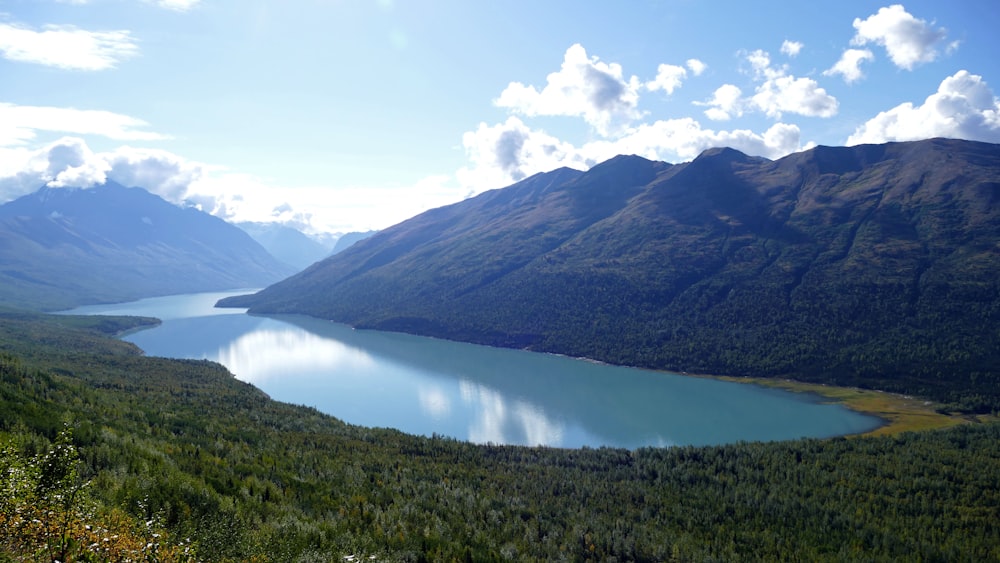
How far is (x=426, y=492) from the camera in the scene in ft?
141

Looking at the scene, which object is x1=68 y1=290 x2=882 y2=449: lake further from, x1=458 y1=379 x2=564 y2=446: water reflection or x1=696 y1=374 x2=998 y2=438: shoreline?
x1=696 y1=374 x2=998 y2=438: shoreline

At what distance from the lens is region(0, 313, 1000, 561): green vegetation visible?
66.2 ft

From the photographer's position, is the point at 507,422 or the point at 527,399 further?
the point at 527,399

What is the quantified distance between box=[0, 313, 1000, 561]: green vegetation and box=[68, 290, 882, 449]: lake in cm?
2187

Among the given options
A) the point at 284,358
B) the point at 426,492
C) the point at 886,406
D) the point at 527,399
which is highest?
the point at 886,406

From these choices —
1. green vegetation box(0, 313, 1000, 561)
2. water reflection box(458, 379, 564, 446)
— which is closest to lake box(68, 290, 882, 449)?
water reflection box(458, 379, 564, 446)

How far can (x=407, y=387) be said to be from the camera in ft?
404

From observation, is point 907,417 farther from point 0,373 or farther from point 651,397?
point 0,373

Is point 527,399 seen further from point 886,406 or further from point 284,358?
point 284,358

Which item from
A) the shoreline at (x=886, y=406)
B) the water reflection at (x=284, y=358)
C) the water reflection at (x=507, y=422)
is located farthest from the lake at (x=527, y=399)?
the shoreline at (x=886, y=406)

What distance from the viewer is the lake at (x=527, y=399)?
89.6 m

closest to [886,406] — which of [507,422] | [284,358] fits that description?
[507,422]

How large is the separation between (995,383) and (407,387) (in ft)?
377

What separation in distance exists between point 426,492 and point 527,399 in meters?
70.9
